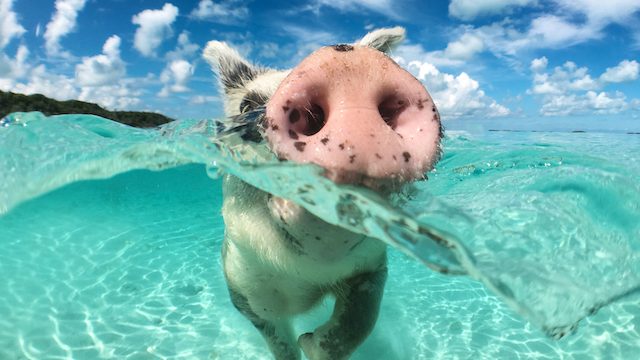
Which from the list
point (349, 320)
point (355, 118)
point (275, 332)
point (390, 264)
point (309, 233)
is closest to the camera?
point (355, 118)

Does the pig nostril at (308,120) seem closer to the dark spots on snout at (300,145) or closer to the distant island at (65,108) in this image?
the dark spots on snout at (300,145)

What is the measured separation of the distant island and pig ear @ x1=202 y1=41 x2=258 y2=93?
362 inches

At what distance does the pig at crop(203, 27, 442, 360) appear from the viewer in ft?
5.75

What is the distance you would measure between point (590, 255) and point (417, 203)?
124 inches

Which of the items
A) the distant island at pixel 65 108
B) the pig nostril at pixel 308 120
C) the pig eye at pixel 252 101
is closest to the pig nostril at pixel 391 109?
the pig nostril at pixel 308 120

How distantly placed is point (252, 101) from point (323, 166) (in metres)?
1.54

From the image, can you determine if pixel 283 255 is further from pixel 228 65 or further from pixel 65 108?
pixel 65 108

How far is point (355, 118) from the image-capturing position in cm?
173

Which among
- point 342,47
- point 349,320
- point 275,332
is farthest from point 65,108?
point 342,47

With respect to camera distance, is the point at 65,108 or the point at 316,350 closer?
the point at 316,350

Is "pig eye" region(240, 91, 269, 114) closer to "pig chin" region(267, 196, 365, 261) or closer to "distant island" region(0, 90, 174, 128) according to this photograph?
"pig chin" region(267, 196, 365, 261)

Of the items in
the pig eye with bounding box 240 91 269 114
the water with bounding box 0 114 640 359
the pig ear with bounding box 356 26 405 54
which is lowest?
the water with bounding box 0 114 640 359

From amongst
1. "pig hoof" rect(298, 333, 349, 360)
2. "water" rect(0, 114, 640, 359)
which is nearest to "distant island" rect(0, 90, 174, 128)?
"water" rect(0, 114, 640, 359)

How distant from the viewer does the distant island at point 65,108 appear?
38.8ft
